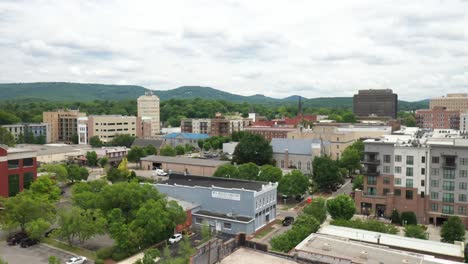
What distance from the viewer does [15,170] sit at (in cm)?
4900

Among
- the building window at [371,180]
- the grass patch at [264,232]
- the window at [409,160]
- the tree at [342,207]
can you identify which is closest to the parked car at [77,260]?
the grass patch at [264,232]

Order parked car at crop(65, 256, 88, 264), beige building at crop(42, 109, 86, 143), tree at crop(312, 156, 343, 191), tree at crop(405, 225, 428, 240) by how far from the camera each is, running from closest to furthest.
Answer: parked car at crop(65, 256, 88, 264) → tree at crop(405, 225, 428, 240) → tree at crop(312, 156, 343, 191) → beige building at crop(42, 109, 86, 143)

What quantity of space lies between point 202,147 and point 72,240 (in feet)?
229

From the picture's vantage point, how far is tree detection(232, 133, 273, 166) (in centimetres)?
7325

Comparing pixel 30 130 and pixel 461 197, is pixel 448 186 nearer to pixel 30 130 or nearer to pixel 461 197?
pixel 461 197

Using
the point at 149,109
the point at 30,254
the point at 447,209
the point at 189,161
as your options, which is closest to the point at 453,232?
the point at 447,209

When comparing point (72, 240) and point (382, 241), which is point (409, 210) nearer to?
point (382, 241)

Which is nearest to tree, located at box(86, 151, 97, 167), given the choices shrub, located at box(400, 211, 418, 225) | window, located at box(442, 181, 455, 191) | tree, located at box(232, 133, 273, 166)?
tree, located at box(232, 133, 273, 166)

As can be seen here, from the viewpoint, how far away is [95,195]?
1572 inches

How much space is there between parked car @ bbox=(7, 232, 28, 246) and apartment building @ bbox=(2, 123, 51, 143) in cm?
8372

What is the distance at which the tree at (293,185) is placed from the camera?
53219 mm

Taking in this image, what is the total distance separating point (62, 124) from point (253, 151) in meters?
77.4

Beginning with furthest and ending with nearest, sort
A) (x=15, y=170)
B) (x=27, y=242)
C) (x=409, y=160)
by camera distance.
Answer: (x=15, y=170)
(x=409, y=160)
(x=27, y=242)

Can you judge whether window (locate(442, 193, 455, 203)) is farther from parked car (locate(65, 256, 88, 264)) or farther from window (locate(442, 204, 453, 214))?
parked car (locate(65, 256, 88, 264))
